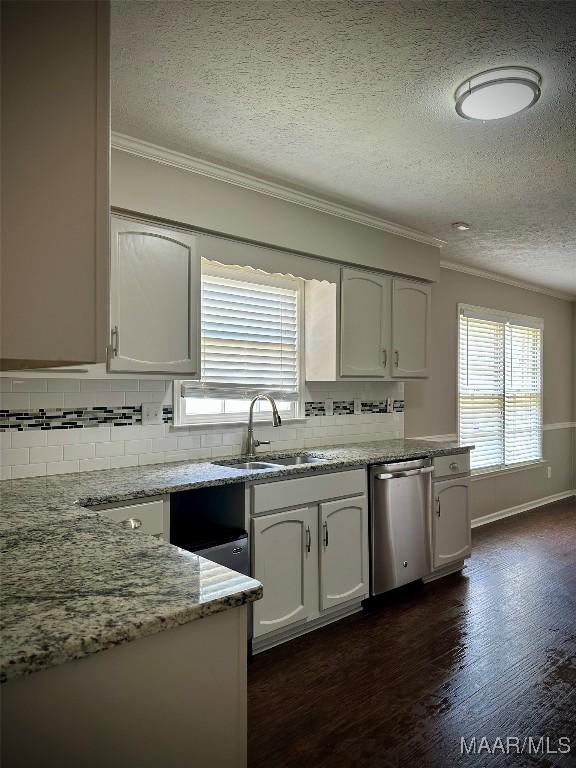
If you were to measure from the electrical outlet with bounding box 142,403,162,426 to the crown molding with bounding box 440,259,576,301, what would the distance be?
3.31 meters

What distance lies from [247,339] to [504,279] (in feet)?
12.2

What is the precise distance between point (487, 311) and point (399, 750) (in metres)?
4.80

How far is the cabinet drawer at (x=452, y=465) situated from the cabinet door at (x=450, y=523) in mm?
64

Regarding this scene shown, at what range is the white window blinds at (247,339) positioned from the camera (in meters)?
3.55

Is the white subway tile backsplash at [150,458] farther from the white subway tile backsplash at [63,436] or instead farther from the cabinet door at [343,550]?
the cabinet door at [343,550]

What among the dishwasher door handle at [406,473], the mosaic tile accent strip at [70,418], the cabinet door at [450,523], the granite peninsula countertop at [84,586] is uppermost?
the mosaic tile accent strip at [70,418]

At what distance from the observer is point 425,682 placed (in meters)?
2.66

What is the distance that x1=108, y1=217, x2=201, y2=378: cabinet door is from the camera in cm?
278

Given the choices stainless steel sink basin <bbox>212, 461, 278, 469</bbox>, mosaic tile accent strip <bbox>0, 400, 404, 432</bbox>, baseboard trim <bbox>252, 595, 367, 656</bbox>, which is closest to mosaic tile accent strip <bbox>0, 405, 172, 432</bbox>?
mosaic tile accent strip <bbox>0, 400, 404, 432</bbox>

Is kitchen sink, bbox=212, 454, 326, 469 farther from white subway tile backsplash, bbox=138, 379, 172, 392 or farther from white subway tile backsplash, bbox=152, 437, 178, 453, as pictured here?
white subway tile backsplash, bbox=138, 379, 172, 392

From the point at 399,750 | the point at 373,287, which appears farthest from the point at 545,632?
the point at 373,287

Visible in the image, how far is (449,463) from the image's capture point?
4.17 m

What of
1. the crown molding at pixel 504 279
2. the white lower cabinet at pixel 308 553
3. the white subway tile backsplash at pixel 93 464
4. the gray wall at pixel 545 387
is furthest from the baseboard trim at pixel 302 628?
the crown molding at pixel 504 279

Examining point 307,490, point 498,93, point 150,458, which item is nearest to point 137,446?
point 150,458
